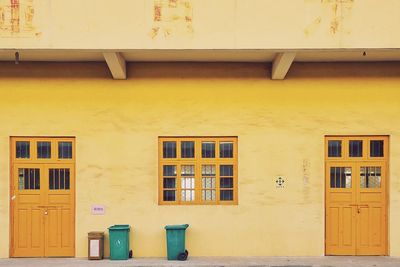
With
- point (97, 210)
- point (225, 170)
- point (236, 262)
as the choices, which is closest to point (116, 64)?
point (97, 210)

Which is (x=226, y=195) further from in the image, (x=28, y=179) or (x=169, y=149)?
(x=28, y=179)

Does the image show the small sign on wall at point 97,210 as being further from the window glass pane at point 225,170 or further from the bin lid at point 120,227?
the window glass pane at point 225,170

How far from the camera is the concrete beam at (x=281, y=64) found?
10.4 meters

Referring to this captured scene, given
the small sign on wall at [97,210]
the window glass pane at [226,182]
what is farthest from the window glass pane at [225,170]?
the small sign on wall at [97,210]

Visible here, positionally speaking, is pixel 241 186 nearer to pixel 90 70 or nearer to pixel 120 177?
pixel 120 177

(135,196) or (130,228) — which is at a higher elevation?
(135,196)

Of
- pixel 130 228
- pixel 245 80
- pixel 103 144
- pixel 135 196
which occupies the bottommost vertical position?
pixel 130 228

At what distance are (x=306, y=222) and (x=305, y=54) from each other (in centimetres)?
381

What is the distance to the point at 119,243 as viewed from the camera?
11.1 metres

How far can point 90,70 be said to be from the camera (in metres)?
11.5

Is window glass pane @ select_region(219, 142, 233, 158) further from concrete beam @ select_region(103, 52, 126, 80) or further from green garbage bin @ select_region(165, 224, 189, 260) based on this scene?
concrete beam @ select_region(103, 52, 126, 80)

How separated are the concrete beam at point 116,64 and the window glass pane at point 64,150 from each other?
1923 millimetres

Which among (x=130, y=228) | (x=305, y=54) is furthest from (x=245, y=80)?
(x=130, y=228)
